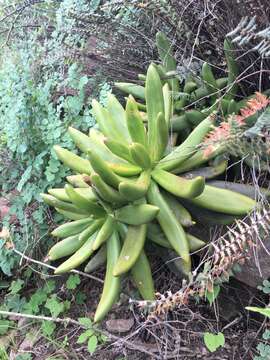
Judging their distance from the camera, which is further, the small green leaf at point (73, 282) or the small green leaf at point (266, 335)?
the small green leaf at point (73, 282)

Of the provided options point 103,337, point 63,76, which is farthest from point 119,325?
point 63,76

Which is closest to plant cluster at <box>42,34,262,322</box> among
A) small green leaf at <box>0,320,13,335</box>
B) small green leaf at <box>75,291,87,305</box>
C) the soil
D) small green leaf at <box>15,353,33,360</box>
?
the soil

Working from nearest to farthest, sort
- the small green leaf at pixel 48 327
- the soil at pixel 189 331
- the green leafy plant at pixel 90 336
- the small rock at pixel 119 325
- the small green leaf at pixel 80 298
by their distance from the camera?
the soil at pixel 189 331
the green leafy plant at pixel 90 336
the small rock at pixel 119 325
the small green leaf at pixel 48 327
the small green leaf at pixel 80 298

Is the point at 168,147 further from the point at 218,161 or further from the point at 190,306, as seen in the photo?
the point at 190,306

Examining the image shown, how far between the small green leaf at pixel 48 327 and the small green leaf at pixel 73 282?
0.20 m

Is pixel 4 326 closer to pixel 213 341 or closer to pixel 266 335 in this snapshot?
pixel 213 341

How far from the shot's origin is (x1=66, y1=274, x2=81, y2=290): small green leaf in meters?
2.58

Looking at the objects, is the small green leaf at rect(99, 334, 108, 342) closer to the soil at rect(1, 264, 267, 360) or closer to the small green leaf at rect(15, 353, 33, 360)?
the soil at rect(1, 264, 267, 360)

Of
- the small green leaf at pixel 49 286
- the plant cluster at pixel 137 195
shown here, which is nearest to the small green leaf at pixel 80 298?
the small green leaf at pixel 49 286

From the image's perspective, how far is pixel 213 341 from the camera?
2.04m

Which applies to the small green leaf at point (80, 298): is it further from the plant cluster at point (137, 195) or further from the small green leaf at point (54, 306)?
the plant cluster at point (137, 195)

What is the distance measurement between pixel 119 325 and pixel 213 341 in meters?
0.57

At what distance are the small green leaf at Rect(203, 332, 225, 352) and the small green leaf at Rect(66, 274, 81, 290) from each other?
2.59 ft

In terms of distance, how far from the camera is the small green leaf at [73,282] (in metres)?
2.58
